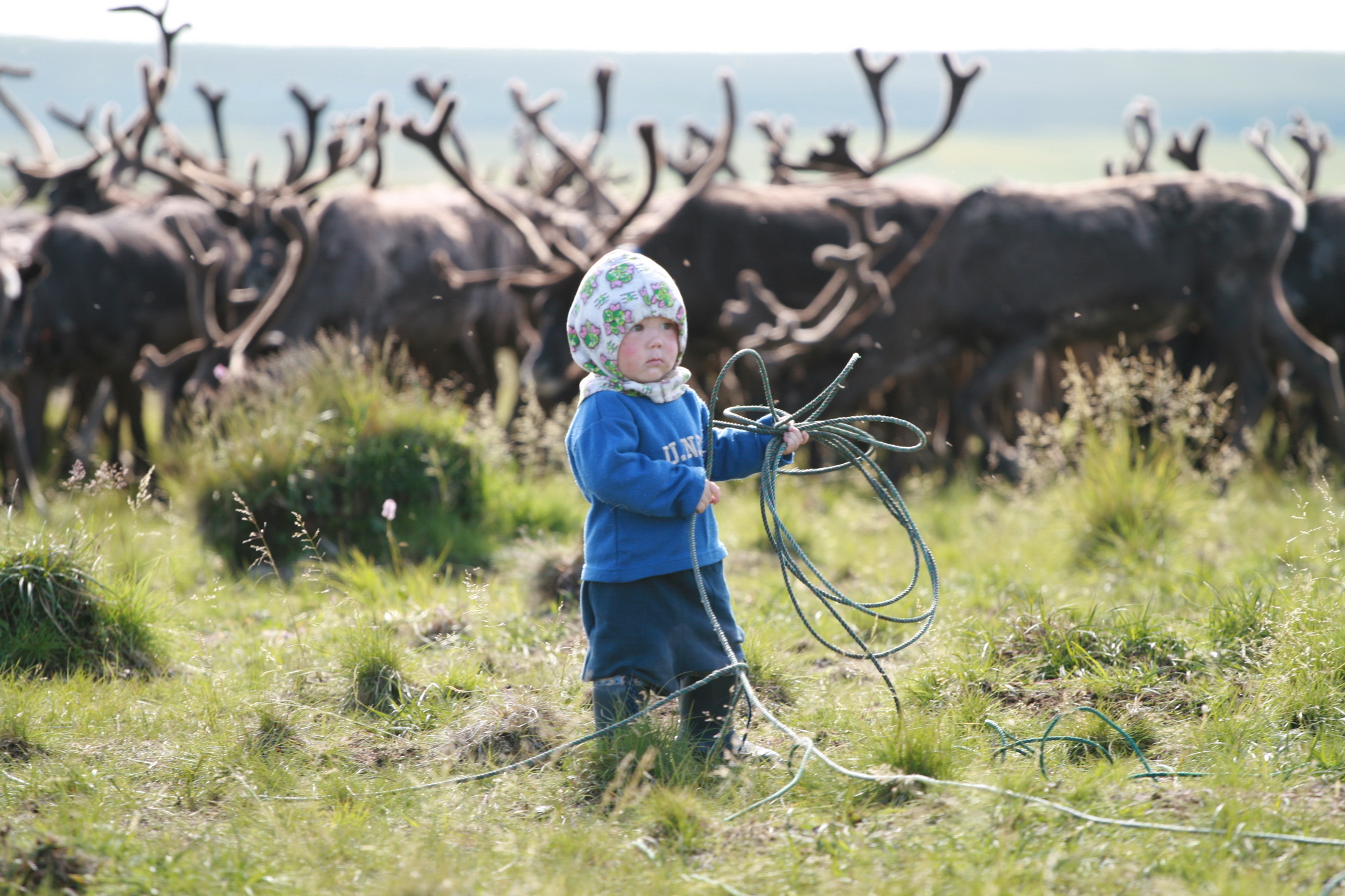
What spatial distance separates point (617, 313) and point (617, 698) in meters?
1.11

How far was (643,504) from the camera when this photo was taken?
3240mm

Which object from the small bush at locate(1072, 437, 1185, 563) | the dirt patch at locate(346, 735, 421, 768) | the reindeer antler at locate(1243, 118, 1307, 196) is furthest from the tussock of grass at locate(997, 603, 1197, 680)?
the reindeer antler at locate(1243, 118, 1307, 196)

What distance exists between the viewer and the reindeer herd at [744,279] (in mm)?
8195

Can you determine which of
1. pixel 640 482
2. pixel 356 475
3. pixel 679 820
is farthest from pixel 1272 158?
pixel 679 820

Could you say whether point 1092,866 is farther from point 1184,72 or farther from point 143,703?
point 1184,72

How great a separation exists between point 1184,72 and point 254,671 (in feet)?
368

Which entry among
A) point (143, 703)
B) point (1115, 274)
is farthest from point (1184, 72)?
point (143, 703)

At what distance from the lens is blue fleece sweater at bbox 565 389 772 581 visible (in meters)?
3.24

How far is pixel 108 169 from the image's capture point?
11898 mm

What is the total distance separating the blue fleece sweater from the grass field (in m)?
0.52

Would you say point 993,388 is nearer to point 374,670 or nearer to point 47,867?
point 374,670

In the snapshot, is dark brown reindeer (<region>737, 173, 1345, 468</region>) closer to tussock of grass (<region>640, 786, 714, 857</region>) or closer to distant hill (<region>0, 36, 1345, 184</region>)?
tussock of grass (<region>640, 786, 714, 857</region>)

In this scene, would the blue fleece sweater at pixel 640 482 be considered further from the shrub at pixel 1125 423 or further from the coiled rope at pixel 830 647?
the shrub at pixel 1125 423

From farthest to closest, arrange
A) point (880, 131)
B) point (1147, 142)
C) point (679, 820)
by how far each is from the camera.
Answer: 1. point (1147, 142)
2. point (880, 131)
3. point (679, 820)
